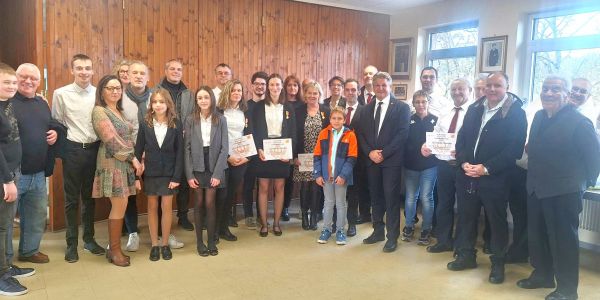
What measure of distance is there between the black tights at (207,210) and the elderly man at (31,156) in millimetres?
1179

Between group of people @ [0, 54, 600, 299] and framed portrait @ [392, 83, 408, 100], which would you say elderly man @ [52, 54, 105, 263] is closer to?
group of people @ [0, 54, 600, 299]

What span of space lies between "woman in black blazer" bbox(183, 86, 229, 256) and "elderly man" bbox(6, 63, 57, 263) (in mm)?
1041

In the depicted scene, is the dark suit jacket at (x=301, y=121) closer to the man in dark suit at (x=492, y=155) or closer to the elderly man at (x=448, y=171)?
the elderly man at (x=448, y=171)

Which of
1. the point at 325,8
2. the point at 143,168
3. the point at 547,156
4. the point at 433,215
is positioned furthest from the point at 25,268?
the point at 325,8

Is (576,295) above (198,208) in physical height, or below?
below

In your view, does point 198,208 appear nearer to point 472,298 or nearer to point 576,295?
point 472,298

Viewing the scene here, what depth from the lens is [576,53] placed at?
526 cm

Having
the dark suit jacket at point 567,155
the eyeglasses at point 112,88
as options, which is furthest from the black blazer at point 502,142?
the eyeglasses at point 112,88

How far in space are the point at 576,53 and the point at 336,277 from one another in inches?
158

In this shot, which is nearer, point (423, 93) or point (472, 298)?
point (472, 298)

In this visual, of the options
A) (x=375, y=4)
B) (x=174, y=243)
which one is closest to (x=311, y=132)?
(x=174, y=243)

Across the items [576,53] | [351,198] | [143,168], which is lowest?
[351,198]

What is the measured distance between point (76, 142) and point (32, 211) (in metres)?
0.63

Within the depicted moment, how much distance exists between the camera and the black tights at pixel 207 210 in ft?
12.7
